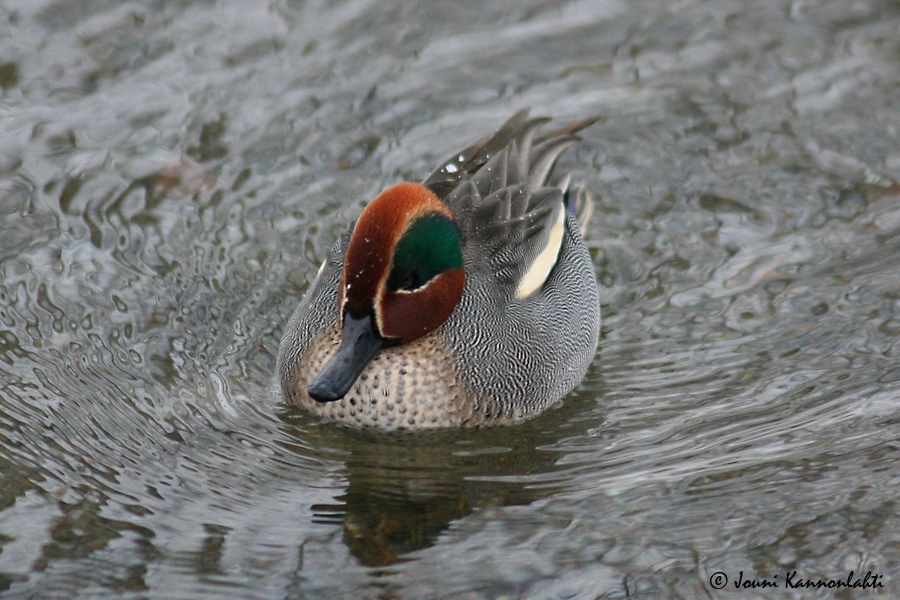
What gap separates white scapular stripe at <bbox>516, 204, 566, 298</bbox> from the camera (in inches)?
237

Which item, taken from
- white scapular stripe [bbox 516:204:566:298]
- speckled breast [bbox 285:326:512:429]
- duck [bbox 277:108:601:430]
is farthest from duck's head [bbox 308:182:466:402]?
white scapular stripe [bbox 516:204:566:298]

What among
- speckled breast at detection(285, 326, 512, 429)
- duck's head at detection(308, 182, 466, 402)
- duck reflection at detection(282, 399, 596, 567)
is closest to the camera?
duck reflection at detection(282, 399, 596, 567)

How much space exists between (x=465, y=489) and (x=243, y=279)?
2.25 m

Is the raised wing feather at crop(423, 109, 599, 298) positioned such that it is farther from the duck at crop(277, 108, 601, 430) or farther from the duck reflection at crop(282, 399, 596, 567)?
the duck reflection at crop(282, 399, 596, 567)

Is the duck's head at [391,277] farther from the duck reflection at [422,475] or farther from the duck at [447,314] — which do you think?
the duck reflection at [422,475]

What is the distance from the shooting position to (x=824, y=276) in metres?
6.90

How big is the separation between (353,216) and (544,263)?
1750 millimetres

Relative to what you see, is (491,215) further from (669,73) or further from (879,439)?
(669,73)

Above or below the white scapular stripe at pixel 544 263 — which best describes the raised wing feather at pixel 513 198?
above

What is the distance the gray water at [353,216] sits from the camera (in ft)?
15.3

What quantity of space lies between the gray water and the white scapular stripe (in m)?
0.64

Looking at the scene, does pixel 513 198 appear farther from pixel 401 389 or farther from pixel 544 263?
pixel 401 389

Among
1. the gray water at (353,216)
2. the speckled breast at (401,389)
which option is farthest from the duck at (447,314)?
the gray water at (353,216)

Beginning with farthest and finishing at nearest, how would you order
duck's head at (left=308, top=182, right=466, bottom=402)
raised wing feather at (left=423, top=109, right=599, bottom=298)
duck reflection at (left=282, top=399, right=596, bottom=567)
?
raised wing feather at (left=423, top=109, right=599, bottom=298)
duck's head at (left=308, top=182, right=466, bottom=402)
duck reflection at (left=282, top=399, right=596, bottom=567)
